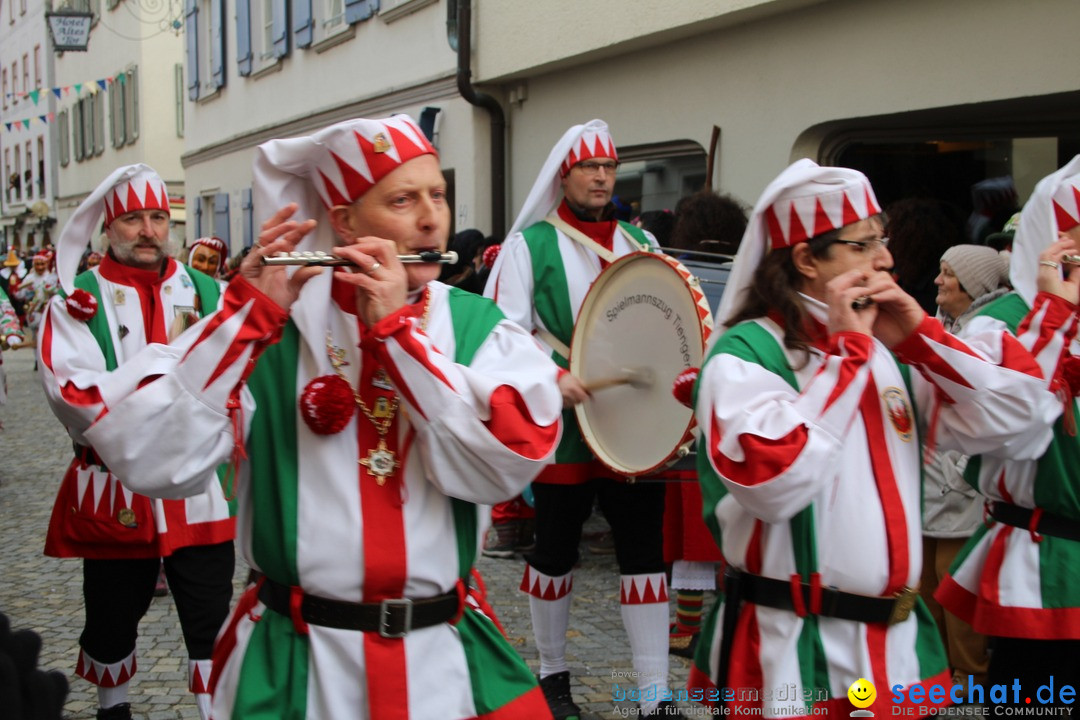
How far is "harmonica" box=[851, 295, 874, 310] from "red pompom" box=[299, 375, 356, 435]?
3.67 ft

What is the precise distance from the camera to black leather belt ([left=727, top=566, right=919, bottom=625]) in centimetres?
278

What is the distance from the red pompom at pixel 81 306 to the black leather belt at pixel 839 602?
260 centimetres

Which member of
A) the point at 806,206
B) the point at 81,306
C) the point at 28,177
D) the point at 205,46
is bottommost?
the point at 81,306

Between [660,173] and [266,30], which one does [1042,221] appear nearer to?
[660,173]

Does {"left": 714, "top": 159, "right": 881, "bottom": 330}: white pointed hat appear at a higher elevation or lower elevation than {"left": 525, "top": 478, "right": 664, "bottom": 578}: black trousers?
higher

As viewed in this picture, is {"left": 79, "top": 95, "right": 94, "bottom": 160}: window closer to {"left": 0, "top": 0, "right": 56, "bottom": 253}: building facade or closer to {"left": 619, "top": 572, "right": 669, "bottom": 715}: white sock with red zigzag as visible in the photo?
{"left": 0, "top": 0, "right": 56, "bottom": 253}: building facade

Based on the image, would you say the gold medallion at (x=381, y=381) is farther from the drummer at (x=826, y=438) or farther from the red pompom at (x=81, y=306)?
the red pompom at (x=81, y=306)

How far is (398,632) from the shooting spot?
2.53m

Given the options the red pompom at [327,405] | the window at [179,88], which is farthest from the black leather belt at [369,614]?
the window at [179,88]

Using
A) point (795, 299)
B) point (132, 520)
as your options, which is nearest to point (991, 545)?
point (795, 299)

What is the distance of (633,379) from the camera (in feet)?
13.4

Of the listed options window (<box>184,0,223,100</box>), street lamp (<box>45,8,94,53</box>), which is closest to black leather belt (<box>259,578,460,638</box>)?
street lamp (<box>45,8,94,53</box>)

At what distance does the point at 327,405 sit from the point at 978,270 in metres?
3.41

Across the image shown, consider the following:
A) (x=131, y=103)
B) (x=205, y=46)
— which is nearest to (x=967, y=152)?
(x=205, y=46)
